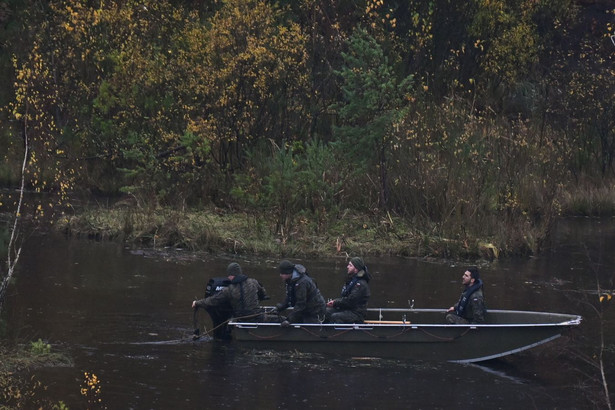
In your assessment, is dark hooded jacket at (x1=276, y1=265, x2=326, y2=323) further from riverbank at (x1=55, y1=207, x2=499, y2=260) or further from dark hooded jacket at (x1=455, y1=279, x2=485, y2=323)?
riverbank at (x1=55, y1=207, x2=499, y2=260)

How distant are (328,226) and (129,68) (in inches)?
349

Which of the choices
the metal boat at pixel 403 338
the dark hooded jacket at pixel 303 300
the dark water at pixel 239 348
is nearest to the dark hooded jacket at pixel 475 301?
the metal boat at pixel 403 338

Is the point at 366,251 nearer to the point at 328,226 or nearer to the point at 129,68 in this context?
the point at 328,226

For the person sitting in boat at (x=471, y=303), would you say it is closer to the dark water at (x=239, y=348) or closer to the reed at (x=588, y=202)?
the dark water at (x=239, y=348)

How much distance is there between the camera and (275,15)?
36.0 m

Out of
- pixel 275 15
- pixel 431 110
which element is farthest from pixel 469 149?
pixel 275 15

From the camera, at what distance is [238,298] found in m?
20.7

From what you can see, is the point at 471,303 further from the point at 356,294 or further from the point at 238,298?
the point at 238,298

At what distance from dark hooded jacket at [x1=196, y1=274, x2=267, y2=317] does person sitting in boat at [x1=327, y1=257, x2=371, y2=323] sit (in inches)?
50.9

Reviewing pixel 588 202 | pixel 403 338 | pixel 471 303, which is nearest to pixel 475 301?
pixel 471 303

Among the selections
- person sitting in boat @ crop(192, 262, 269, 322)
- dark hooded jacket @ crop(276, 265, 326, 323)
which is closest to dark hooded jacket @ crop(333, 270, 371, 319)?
dark hooded jacket @ crop(276, 265, 326, 323)

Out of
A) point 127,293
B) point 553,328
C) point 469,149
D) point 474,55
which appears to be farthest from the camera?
point 474,55

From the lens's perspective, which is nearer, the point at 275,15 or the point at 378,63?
the point at 378,63

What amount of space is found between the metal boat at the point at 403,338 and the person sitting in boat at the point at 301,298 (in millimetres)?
362
